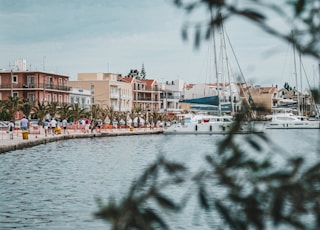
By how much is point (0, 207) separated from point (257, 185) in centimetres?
1292

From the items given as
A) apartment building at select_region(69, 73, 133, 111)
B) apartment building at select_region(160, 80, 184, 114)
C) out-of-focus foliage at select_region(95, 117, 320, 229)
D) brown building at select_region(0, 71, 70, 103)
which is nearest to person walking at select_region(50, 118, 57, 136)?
brown building at select_region(0, 71, 70, 103)

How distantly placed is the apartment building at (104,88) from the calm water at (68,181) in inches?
2887

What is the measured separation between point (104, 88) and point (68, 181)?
87.1 meters

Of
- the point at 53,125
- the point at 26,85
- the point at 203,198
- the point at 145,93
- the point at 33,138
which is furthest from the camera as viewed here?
the point at 145,93

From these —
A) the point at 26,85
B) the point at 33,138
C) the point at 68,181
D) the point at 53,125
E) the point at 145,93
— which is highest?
the point at 145,93

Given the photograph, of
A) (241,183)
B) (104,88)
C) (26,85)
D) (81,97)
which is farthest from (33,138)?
(104,88)

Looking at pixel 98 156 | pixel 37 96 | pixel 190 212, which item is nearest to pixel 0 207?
pixel 190 212

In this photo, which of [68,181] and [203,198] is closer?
[203,198]

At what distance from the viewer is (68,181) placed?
2133 cm

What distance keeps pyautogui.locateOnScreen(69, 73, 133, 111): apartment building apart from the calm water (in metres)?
73.3

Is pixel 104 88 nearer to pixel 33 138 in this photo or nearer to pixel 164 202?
pixel 33 138

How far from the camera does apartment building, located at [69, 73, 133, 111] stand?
108312 millimetres

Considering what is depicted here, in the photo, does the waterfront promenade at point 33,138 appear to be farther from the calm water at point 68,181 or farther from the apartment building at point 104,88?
the apartment building at point 104,88

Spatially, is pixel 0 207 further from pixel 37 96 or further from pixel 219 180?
pixel 37 96
